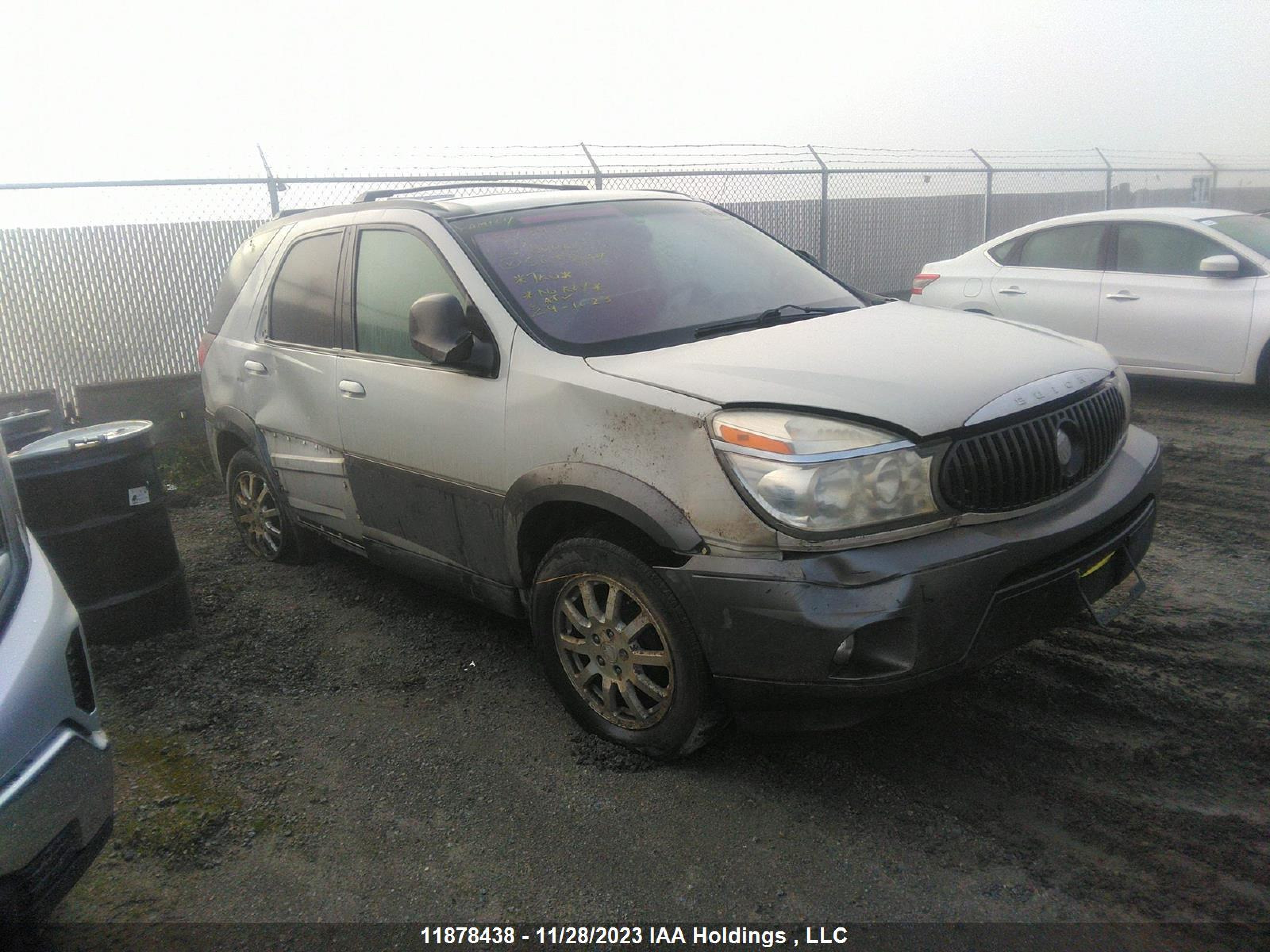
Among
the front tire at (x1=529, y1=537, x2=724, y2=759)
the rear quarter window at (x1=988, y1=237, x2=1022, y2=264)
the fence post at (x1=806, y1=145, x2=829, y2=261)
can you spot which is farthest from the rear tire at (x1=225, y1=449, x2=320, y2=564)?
the fence post at (x1=806, y1=145, x2=829, y2=261)

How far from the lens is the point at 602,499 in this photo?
307 centimetres

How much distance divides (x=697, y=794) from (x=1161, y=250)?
6933 millimetres

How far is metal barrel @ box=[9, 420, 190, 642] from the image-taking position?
4.24 m

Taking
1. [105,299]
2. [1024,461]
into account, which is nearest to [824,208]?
[105,299]

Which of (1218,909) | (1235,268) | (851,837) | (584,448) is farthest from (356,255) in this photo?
(1235,268)

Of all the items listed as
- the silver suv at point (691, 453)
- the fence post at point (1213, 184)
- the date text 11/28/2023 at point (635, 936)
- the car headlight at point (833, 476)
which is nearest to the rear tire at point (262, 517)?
the silver suv at point (691, 453)

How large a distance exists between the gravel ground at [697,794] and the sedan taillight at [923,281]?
5.29 m

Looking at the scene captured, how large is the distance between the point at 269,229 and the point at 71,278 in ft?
15.3

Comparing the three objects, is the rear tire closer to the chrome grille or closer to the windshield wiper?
the windshield wiper

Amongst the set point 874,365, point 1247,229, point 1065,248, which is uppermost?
point 874,365

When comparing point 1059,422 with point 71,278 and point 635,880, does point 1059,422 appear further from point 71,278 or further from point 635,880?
point 71,278

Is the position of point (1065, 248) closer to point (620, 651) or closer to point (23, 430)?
point (620, 651)

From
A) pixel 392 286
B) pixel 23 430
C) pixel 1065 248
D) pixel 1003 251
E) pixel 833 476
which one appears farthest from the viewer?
pixel 1003 251

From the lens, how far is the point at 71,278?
28.8 feet
